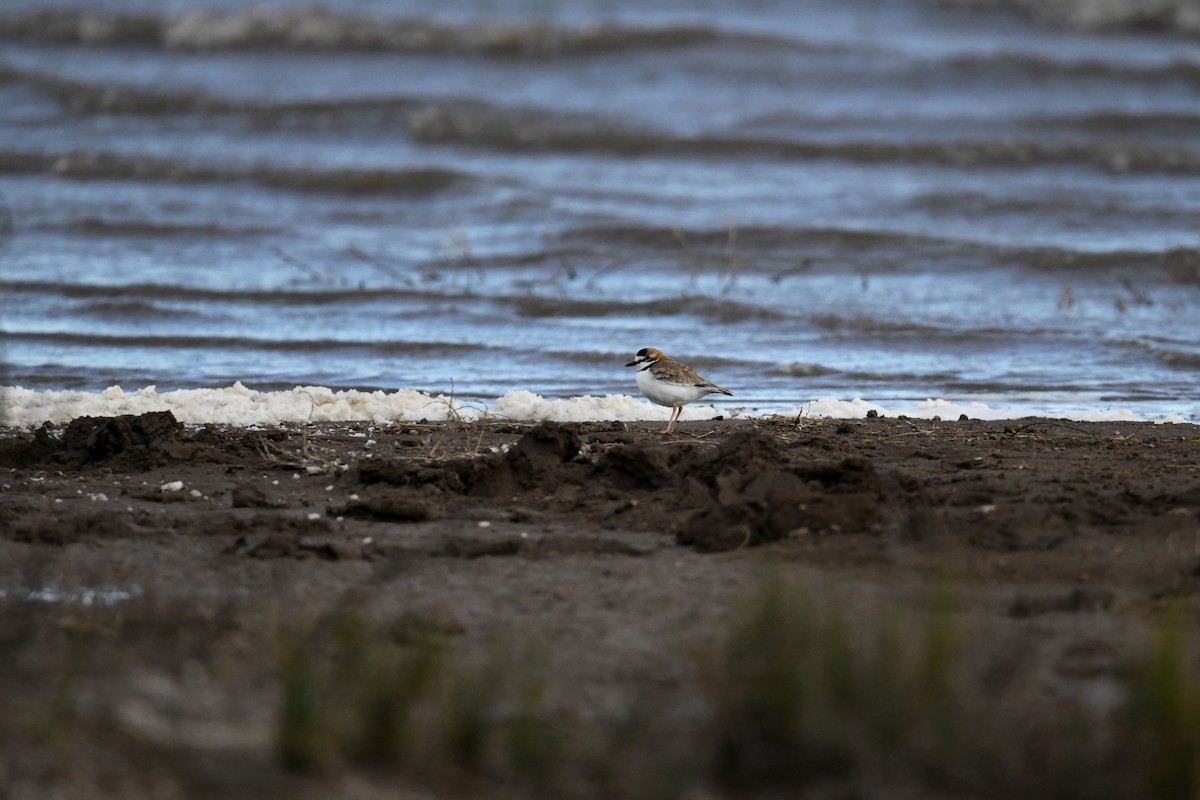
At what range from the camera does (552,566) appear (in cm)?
586

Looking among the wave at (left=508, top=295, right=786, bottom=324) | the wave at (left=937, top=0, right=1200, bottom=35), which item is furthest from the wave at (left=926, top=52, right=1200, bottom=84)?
the wave at (left=508, top=295, right=786, bottom=324)

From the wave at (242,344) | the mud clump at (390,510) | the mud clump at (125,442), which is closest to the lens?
the mud clump at (390,510)

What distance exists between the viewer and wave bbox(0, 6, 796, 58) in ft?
98.4

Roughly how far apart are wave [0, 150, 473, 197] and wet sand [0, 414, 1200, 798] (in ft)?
44.0

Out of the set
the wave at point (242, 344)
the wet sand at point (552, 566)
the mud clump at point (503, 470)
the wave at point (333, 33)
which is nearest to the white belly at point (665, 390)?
the wet sand at point (552, 566)

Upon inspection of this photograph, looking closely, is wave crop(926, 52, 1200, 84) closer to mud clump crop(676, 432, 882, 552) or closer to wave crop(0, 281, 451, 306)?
wave crop(0, 281, 451, 306)

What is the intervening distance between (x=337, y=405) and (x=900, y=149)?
15734mm

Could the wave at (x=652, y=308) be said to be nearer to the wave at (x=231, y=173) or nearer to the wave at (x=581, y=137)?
the wave at (x=231, y=173)

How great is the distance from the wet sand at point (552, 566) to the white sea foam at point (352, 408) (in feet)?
1.25

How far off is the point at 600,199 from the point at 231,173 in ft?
19.6

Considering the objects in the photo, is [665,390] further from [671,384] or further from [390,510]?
[390,510]

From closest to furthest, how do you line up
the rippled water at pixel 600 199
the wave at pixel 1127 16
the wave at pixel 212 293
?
the rippled water at pixel 600 199
the wave at pixel 212 293
the wave at pixel 1127 16

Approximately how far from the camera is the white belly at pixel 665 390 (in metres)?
8.95

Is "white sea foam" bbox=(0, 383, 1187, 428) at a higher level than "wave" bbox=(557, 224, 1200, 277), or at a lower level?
lower
